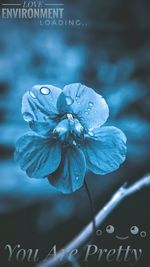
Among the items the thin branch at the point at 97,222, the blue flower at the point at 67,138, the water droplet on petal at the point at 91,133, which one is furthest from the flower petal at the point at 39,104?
the thin branch at the point at 97,222

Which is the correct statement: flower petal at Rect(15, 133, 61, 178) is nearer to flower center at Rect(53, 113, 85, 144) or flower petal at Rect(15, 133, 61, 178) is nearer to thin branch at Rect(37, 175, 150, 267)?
flower center at Rect(53, 113, 85, 144)

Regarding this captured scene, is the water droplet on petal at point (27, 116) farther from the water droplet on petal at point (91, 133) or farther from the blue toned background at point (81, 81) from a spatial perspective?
the water droplet on petal at point (91, 133)

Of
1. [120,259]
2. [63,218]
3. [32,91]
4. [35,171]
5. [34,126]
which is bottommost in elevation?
[120,259]

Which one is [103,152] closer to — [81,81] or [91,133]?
[91,133]

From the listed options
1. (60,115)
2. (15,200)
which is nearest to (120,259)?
(15,200)

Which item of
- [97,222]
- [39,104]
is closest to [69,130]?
[39,104]

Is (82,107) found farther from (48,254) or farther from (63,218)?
(48,254)
